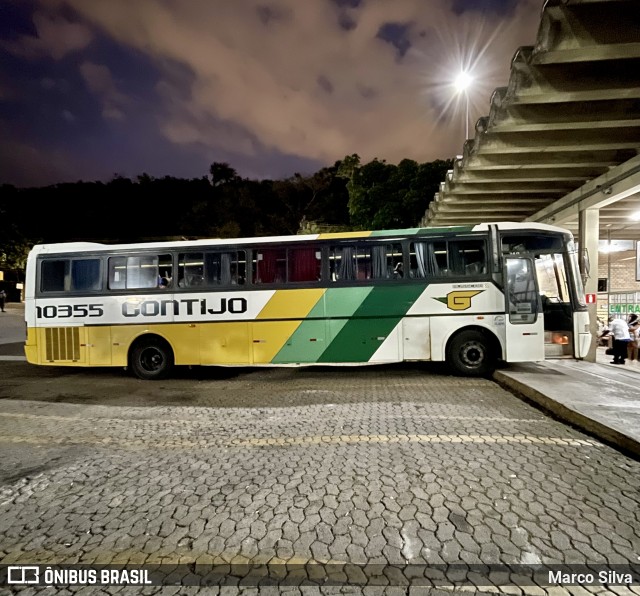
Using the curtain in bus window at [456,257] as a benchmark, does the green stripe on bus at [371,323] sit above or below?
below

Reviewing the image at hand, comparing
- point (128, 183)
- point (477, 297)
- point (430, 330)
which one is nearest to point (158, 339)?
point (430, 330)

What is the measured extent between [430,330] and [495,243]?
225cm

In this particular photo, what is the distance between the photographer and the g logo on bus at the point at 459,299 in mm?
7594

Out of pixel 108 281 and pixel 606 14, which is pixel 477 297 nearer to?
pixel 606 14

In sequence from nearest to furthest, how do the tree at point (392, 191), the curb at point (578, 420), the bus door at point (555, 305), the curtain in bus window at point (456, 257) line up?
the curb at point (578, 420), the bus door at point (555, 305), the curtain in bus window at point (456, 257), the tree at point (392, 191)

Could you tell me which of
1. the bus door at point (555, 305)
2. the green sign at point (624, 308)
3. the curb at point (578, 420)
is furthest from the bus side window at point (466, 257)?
the green sign at point (624, 308)

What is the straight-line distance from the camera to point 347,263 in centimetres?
793

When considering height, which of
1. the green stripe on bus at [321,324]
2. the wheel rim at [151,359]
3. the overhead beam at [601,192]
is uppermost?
the overhead beam at [601,192]

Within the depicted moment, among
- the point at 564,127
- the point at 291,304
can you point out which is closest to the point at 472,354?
the point at 291,304

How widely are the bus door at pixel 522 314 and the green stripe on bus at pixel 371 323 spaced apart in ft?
5.89

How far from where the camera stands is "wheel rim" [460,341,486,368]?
7.63 metres

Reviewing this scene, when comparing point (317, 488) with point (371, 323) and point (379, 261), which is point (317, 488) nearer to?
point (371, 323)

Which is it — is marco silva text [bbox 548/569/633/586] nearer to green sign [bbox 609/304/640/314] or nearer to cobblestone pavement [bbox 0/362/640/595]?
cobblestone pavement [bbox 0/362/640/595]

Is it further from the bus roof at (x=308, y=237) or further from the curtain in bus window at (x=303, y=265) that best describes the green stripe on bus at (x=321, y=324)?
the bus roof at (x=308, y=237)
